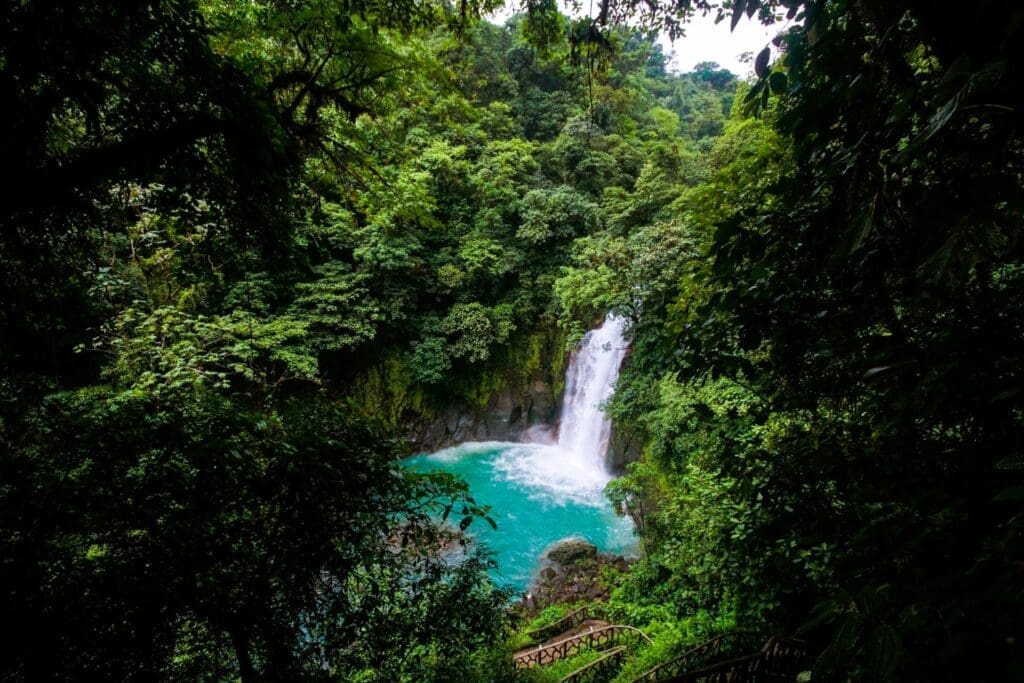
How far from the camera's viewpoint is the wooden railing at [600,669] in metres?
5.46

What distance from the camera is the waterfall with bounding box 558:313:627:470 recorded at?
13.1 meters

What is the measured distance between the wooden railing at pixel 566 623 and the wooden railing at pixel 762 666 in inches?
166

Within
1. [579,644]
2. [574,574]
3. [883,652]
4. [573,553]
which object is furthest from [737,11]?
[573,553]

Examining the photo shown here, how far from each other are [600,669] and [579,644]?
1.08 m

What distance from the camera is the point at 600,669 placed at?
567 cm

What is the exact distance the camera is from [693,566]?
5477 mm

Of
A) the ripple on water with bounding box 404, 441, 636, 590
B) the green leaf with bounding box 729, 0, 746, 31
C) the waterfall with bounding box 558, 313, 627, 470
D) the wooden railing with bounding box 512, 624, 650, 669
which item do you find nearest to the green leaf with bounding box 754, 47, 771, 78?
the green leaf with bounding box 729, 0, 746, 31

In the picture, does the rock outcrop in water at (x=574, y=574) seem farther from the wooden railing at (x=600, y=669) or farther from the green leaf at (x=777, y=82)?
the green leaf at (x=777, y=82)

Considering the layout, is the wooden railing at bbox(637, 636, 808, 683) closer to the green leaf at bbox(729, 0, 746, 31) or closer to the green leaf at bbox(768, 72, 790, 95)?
the green leaf at bbox(768, 72, 790, 95)

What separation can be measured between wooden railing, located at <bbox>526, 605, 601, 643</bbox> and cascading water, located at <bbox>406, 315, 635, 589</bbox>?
4.84ft

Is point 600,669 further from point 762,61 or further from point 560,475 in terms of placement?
point 560,475

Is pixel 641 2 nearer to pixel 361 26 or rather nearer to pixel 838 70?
pixel 838 70

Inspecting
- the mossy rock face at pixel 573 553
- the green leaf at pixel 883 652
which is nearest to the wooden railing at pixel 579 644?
the mossy rock face at pixel 573 553

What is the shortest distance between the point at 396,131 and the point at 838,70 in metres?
4.82
